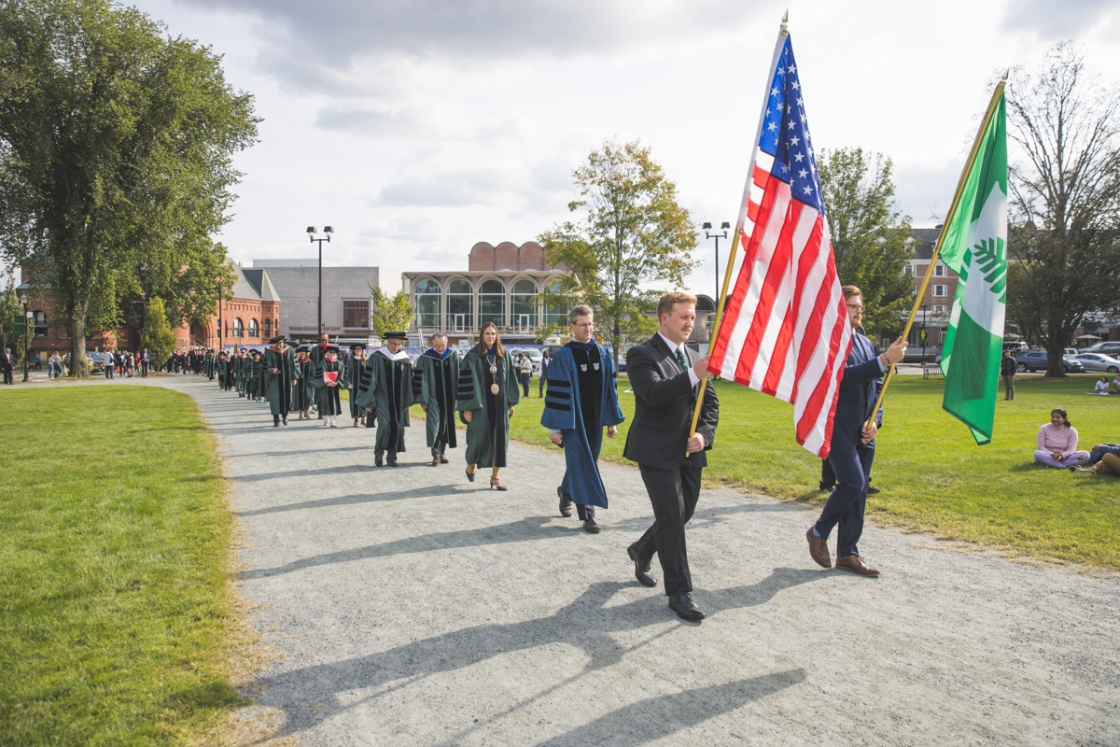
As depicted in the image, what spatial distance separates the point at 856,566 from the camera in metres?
5.42

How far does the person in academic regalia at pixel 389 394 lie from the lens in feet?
36.1

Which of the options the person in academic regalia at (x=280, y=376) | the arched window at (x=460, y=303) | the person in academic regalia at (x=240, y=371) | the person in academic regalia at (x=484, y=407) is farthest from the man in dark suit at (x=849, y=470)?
the arched window at (x=460, y=303)

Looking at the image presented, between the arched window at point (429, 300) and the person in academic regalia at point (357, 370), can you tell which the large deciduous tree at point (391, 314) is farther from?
the person in academic regalia at point (357, 370)

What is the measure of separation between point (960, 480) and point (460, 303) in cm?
7429

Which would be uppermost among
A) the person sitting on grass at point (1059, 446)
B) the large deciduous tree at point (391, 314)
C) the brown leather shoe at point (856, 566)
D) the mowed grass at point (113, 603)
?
the large deciduous tree at point (391, 314)

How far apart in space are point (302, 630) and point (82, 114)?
38.3 meters

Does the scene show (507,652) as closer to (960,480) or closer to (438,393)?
(438,393)

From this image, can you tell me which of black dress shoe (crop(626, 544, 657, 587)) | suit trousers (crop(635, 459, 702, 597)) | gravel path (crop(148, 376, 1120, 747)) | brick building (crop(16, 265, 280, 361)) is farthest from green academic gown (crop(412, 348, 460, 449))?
brick building (crop(16, 265, 280, 361))

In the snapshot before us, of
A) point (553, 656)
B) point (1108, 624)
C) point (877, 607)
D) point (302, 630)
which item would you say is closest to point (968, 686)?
point (877, 607)

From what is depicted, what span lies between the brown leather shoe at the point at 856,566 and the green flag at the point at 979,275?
119 cm

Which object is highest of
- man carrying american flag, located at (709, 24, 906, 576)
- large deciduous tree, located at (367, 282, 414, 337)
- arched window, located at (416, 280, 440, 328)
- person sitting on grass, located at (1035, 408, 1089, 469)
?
arched window, located at (416, 280, 440, 328)

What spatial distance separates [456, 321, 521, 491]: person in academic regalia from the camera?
9.05m

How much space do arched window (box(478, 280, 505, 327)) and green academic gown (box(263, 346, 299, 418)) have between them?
6278 centimetres

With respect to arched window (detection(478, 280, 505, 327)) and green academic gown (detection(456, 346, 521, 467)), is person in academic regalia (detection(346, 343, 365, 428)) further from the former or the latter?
arched window (detection(478, 280, 505, 327))
